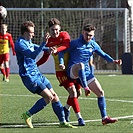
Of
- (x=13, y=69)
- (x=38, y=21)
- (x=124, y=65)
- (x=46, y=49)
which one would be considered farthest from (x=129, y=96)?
(x=38, y=21)

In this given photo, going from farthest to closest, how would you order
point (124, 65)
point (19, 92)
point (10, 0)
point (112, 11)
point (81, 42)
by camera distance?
point (10, 0) → point (112, 11) → point (124, 65) → point (19, 92) → point (81, 42)

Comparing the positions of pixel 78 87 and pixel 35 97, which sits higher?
pixel 78 87

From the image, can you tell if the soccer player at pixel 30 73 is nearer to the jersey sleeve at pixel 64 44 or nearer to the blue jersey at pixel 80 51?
the jersey sleeve at pixel 64 44

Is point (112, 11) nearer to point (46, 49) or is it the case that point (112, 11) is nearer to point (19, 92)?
point (19, 92)

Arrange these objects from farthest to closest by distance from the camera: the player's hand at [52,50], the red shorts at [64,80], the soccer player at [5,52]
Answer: the soccer player at [5,52], the red shorts at [64,80], the player's hand at [52,50]

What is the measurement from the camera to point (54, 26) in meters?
9.37

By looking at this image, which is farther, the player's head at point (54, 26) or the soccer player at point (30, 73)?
the player's head at point (54, 26)

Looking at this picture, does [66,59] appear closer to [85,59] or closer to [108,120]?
[85,59]

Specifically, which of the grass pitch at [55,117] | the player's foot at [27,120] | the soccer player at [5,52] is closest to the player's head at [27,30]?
the player's foot at [27,120]

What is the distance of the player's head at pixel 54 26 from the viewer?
9.33 metres

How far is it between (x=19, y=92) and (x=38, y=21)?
13842 millimetres

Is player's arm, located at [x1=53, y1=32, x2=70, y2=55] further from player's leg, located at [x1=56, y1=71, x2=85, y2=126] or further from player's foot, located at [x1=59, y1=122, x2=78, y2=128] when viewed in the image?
player's foot, located at [x1=59, y1=122, x2=78, y2=128]

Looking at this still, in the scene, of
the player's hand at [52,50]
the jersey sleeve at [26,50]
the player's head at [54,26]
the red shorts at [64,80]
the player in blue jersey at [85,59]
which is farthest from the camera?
the red shorts at [64,80]

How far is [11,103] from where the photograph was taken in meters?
12.4
